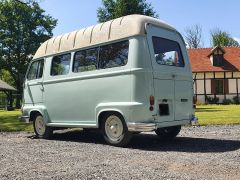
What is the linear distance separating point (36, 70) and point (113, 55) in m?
3.44

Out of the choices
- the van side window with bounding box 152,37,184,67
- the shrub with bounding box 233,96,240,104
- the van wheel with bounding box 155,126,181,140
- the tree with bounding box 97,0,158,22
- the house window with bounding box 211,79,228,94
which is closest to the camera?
the van side window with bounding box 152,37,184,67

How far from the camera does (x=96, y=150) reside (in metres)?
9.16

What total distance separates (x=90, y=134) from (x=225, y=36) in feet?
254

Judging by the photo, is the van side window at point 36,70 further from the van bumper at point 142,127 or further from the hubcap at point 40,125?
the van bumper at point 142,127

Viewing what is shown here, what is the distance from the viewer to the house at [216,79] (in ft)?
141

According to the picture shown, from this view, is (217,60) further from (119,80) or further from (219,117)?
(119,80)

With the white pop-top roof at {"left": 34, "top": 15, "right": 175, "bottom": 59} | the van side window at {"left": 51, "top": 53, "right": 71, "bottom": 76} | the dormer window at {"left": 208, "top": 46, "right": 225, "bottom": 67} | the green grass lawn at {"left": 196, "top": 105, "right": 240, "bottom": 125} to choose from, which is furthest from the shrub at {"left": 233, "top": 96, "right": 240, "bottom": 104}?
the van side window at {"left": 51, "top": 53, "right": 71, "bottom": 76}

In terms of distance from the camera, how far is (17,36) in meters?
57.7

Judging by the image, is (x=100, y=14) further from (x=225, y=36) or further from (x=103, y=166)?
(x=225, y=36)

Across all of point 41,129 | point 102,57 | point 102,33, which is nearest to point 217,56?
point 41,129

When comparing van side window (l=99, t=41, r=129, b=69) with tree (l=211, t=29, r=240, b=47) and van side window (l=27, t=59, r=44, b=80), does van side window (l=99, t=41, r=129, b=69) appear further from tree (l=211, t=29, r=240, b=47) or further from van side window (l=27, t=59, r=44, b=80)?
tree (l=211, t=29, r=240, b=47)

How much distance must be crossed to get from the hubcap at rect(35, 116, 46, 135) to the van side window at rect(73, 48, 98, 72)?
2.15 meters

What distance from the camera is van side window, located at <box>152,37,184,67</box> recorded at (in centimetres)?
988

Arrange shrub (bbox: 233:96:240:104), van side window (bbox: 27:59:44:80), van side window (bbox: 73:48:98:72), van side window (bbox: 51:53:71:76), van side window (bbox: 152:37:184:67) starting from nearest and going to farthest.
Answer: van side window (bbox: 152:37:184:67) → van side window (bbox: 73:48:98:72) → van side window (bbox: 51:53:71:76) → van side window (bbox: 27:59:44:80) → shrub (bbox: 233:96:240:104)
